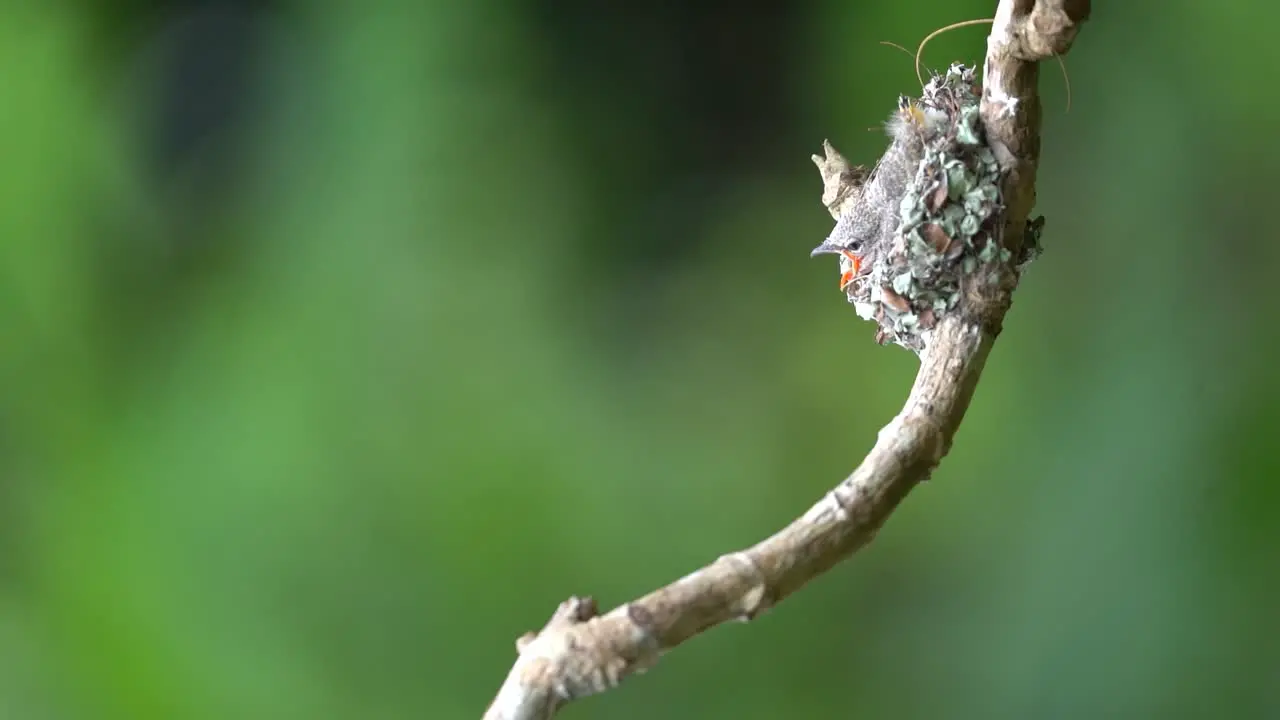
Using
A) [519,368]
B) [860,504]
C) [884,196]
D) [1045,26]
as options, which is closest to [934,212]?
[884,196]

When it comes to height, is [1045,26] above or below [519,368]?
below

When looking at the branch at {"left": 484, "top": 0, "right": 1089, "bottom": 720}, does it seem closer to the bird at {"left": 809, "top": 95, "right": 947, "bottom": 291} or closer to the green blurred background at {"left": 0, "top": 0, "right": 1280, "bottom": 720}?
the bird at {"left": 809, "top": 95, "right": 947, "bottom": 291}

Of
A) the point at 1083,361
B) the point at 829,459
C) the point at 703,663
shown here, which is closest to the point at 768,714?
the point at 703,663

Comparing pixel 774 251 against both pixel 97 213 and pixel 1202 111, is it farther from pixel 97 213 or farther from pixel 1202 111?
pixel 97 213

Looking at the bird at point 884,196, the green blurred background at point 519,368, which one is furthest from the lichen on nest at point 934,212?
the green blurred background at point 519,368

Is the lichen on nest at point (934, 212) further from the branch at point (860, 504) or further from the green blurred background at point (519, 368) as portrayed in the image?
the green blurred background at point (519, 368)

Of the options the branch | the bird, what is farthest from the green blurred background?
the branch

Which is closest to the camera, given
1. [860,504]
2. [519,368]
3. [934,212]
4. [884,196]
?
[860,504]

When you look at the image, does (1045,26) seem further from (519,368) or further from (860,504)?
(519,368)
